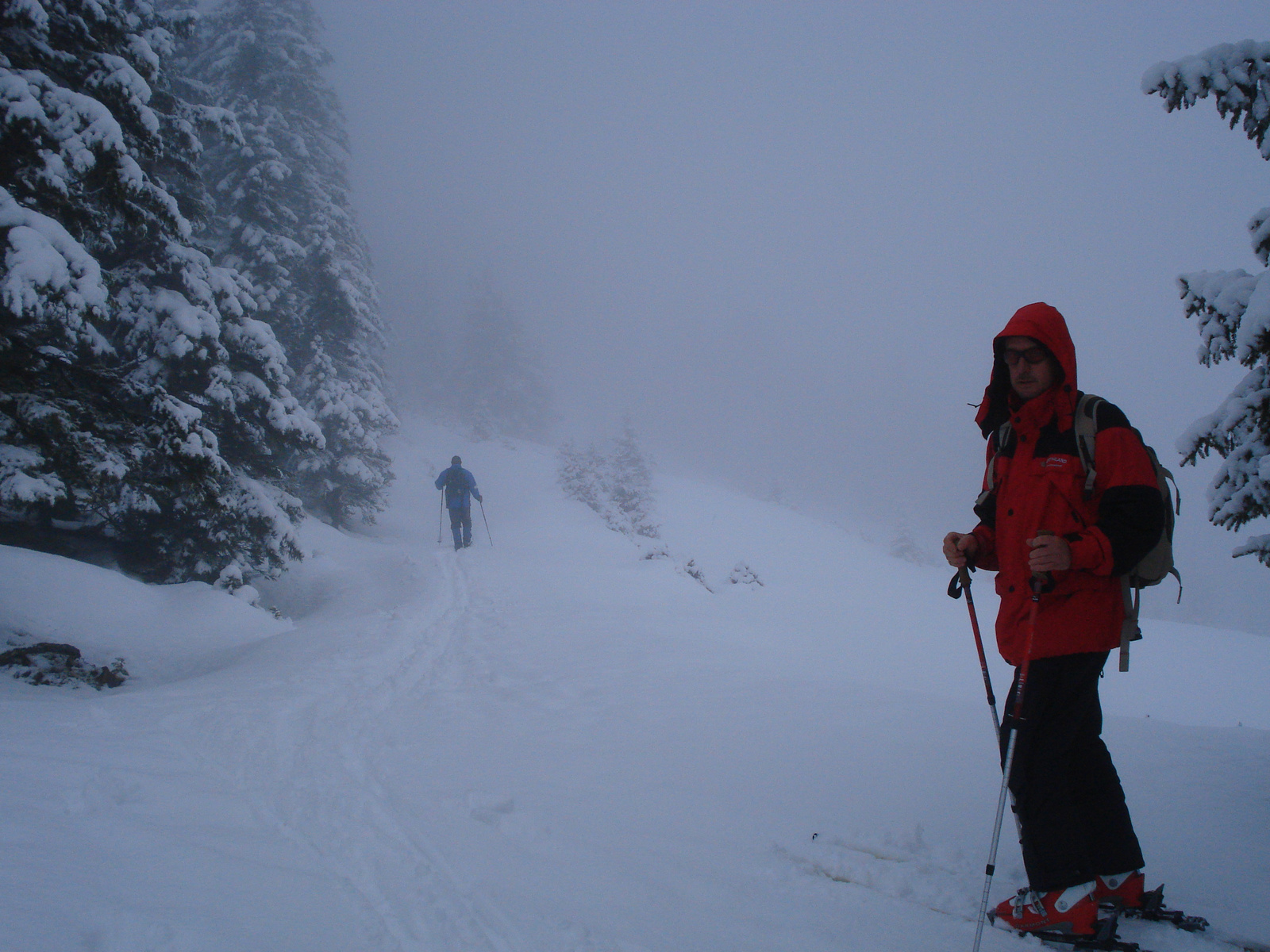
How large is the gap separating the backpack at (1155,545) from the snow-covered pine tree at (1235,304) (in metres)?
0.80

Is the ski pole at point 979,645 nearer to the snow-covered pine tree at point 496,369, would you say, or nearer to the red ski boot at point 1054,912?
the red ski boot at point 1054,912

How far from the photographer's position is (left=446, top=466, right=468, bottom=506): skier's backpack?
49.3 ft

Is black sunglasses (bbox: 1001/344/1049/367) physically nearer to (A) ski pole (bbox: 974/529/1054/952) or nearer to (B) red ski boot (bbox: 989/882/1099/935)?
(A) ski pole (bbox: 974/529/1054/952)

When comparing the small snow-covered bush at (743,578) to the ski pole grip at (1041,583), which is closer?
the ski pole grip at (1041,583)

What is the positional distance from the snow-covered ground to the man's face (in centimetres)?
232

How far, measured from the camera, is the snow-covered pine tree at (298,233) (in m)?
14.1

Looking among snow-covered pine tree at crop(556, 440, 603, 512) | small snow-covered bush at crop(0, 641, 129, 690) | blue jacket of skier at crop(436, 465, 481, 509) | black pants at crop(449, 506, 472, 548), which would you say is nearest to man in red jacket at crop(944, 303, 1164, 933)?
small snow-covered bush at crop(0, 641, 129, 690)

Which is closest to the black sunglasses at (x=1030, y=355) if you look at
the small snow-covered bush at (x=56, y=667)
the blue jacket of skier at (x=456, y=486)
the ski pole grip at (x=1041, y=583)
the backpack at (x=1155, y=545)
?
the backpack at (x=1155, y=545)

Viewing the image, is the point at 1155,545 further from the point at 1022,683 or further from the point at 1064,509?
the point at 1022,683

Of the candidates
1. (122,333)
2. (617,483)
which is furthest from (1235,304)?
(617,483)

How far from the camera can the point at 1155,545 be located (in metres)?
2.46

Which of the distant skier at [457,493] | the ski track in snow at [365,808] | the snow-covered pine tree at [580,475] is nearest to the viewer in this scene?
the ski track in snow at [365,808]

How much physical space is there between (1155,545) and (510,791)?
3592 millimetres

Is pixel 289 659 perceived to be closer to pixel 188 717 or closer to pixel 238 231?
pixel 188 717
